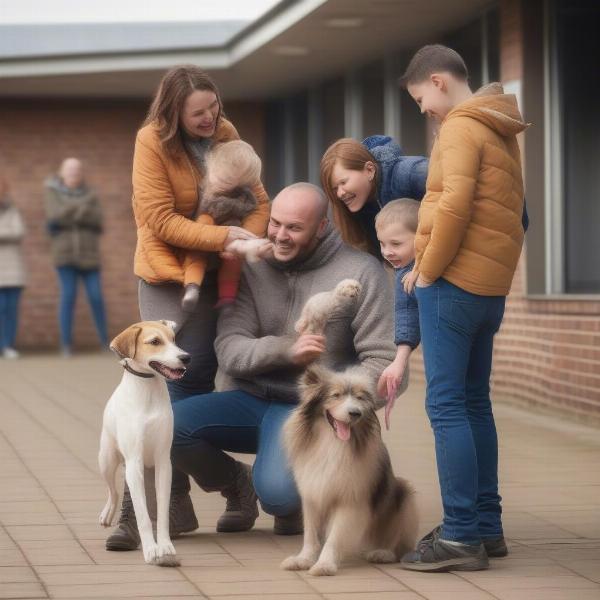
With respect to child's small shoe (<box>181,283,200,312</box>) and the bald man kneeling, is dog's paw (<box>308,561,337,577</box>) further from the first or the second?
child's small shoe (<box>181,283,200,312</box>)

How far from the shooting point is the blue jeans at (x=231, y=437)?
6680 mm

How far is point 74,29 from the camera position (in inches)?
750

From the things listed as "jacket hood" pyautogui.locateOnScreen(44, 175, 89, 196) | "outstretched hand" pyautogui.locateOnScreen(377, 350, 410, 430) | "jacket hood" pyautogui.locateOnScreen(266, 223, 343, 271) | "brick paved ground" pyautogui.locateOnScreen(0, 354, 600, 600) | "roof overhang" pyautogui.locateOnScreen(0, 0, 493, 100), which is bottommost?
"brick paved ground" pyautogui.locateOnScreen(0, 354, 600, 600)

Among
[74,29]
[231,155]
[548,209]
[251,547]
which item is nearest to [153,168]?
[231,155]

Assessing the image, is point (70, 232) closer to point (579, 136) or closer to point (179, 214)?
point (579, 136)

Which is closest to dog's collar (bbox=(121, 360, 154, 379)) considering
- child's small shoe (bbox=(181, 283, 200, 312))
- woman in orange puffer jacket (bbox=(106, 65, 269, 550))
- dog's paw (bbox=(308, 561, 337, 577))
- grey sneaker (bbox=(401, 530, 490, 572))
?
child's small shoe (bbox=(181, 283, 200, 312))

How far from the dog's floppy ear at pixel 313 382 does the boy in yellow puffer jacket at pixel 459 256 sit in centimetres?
39

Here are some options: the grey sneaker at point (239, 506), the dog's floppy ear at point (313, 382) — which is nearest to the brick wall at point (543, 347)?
the grey sneaker at point (239, 506)

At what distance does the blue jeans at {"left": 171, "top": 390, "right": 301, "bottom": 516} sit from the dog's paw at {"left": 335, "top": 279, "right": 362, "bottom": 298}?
0.60 meters

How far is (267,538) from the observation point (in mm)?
6938

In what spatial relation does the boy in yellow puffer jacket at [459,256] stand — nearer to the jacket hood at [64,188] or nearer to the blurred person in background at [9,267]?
the jacket hood at [64,188]

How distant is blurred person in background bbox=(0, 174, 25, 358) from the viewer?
18500 mm

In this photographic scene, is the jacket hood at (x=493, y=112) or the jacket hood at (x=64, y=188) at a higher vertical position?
the jacket hood at (x=64, y=188)

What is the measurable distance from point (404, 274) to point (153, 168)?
1147 mm
